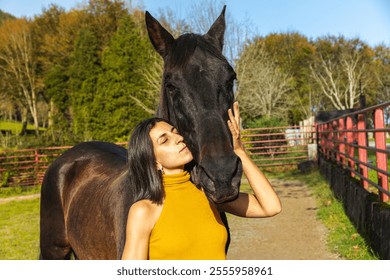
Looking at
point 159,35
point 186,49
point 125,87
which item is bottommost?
point 186,49

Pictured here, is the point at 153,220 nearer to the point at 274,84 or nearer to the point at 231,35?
the point at 231,35

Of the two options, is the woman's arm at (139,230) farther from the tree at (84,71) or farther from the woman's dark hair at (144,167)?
the tree at (84,71)

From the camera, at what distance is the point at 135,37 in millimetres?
23906

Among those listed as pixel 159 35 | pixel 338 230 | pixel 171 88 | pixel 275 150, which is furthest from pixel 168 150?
pixel 275 150

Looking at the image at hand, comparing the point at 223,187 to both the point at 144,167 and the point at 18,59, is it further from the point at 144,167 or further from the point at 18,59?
the point at 18,59

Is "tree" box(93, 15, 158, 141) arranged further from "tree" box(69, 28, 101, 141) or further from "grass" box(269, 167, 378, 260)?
"grass" box(269, 167, 378, 260)

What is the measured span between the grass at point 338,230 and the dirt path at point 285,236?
11 cm

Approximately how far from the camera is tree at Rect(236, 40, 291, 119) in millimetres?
19817

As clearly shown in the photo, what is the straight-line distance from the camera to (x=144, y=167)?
172 cm

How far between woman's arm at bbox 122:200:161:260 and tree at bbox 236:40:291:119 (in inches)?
Answer: 681

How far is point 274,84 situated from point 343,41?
8.06 meters

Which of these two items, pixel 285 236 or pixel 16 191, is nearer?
pixel 285 236

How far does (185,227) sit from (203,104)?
548mm
